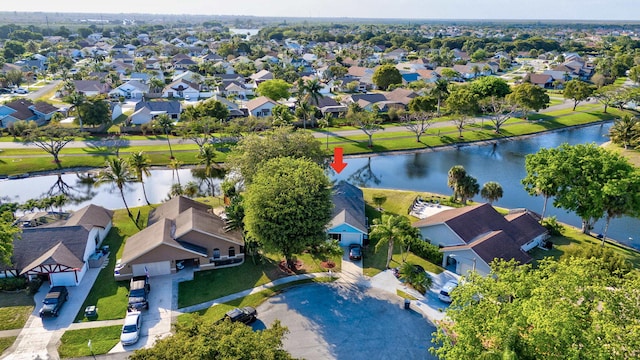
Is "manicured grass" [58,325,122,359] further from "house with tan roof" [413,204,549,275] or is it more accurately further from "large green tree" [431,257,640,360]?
"house with tan roof" [413,204,549,275]

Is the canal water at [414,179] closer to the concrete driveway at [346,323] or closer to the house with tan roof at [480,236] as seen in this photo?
the house with tan roof at [480,236]

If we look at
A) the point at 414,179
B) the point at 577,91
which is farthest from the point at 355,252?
the point at 577,91

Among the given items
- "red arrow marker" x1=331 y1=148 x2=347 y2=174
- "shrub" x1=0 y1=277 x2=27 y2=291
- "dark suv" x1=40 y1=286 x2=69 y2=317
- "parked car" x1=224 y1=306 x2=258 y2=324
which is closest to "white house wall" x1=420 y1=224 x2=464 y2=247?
"parked car" x1=224 y1=306 x2=258 y2=324

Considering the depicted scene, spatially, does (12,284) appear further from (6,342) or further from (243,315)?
(243,315)

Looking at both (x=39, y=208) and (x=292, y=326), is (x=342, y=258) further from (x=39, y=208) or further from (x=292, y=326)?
(x=39, y=208)

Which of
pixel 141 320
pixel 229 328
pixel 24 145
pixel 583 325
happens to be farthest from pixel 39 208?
pixel 583 325
